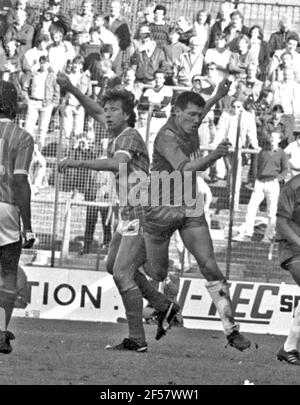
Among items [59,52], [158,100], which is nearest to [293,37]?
[158,100]

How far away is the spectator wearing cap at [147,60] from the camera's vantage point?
22.9 m

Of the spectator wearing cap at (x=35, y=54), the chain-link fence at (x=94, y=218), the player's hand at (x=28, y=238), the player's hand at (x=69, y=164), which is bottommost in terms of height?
the chain-link fence at (x=94, y=218)

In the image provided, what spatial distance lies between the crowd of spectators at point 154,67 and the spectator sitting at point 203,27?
0.7 inches

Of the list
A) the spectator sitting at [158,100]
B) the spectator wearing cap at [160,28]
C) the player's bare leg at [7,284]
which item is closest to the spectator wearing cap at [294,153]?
the spectator sitting at [158,100]

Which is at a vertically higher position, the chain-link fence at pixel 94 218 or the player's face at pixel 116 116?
the player's face at pixel 116 116

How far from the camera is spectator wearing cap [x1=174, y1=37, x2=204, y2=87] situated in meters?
22.9

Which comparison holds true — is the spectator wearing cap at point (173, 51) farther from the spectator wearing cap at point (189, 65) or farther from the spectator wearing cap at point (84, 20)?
the spectator wearing cap at point (84, 20)

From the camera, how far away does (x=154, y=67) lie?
2303 cm

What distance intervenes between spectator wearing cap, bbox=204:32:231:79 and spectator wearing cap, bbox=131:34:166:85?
836mm

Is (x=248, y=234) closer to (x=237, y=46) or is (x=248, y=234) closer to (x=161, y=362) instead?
(x=237, y=46)

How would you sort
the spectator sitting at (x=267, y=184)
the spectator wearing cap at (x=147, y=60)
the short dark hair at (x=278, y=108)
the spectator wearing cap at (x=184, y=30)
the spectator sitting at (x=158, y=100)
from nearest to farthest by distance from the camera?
the spectator sitting at (x=158, y=100), the spectator sitting at (x=267, y=184), the short dark hair at (x=278, y=108), the spectator wearing cap at (x=147, y=60), the spectator wearing cap at (x=184, y=30)

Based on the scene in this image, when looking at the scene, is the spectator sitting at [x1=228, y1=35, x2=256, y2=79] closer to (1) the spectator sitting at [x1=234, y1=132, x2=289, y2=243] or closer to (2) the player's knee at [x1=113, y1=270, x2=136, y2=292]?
(1) the spectator sitting at [x1=234, y1=132, x2=289, y2=243]

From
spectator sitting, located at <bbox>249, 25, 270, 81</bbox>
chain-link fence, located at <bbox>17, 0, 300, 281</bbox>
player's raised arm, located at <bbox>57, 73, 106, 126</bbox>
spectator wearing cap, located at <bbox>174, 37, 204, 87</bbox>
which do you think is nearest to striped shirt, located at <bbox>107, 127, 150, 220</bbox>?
player's raised arm, located at <bbox>57, 73, 106, 126</bbox>

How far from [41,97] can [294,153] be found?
14.2ft
